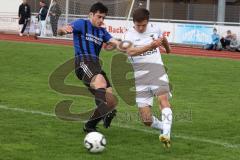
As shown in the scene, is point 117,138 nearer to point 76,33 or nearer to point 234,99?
point 76,33

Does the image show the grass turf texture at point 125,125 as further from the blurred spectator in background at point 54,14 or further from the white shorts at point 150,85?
the blurred spectator in background at point 54,14

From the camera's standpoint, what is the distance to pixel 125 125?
9.27 meters

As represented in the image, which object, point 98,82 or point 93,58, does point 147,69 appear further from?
point 93,58

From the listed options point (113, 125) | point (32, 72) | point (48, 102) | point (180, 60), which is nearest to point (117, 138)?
point (113, 125)

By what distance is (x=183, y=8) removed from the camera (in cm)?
3238

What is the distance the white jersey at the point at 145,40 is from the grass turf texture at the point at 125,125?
3.70 ft

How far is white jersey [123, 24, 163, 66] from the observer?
8.10m

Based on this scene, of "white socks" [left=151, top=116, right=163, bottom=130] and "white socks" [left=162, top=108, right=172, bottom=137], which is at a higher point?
"white socks" [left=162, top=108, right=172, bottom=137]

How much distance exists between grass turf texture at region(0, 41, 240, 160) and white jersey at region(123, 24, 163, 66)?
1.13m

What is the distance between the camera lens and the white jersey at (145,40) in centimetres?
810

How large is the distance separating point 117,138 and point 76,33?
1.69m

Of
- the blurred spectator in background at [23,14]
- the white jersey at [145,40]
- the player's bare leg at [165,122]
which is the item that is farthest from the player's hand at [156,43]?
the blurred spectator in background at [23,14]

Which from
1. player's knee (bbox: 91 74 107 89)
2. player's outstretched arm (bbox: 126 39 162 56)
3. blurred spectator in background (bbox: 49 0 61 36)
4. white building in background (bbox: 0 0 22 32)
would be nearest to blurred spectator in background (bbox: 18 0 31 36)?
blurred spectator in background (bbox: 49 0 61 36)

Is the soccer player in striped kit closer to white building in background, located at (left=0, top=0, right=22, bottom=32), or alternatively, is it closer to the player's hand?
the player's hand
